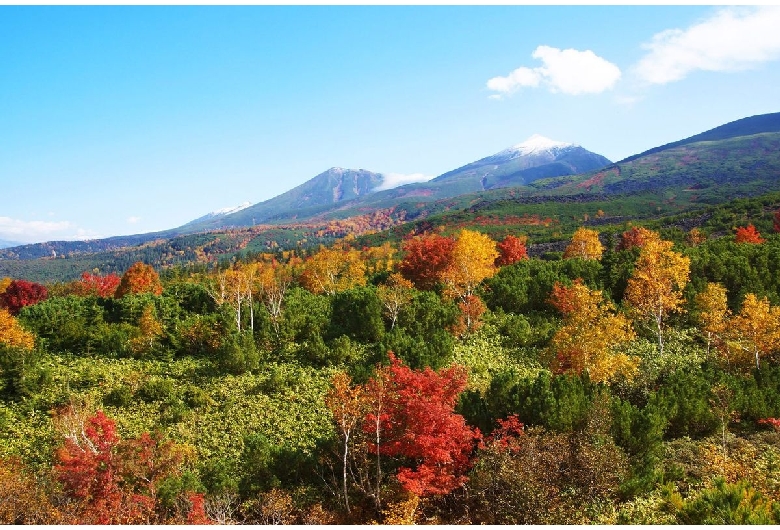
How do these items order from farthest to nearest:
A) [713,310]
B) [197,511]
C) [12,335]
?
[12,335]
[713,310]
[197,511]

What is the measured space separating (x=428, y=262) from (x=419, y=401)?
37.7 m

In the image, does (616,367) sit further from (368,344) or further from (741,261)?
(741,261)

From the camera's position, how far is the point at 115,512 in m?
16.4

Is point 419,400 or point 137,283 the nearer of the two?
point 419,400

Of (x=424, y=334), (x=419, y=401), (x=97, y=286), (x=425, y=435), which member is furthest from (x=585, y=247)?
(x=97, y=286)

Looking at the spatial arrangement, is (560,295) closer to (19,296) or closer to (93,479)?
(93,479)

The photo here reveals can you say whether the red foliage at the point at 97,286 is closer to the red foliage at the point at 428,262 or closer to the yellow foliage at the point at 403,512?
the red foliage at the point at 428,262

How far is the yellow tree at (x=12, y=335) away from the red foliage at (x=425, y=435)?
31976 mm

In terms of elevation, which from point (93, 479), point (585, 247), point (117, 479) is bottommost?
point (585, 247)

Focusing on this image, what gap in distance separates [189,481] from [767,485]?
21.2 metres

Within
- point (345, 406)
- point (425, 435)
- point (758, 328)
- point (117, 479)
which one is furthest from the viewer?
point (758, 328)

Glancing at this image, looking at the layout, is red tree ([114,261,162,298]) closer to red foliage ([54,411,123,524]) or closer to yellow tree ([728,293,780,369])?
red foliage ([54,411,123,524])

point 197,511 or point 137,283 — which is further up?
point 137,283

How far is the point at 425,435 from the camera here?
1841 centimetres
